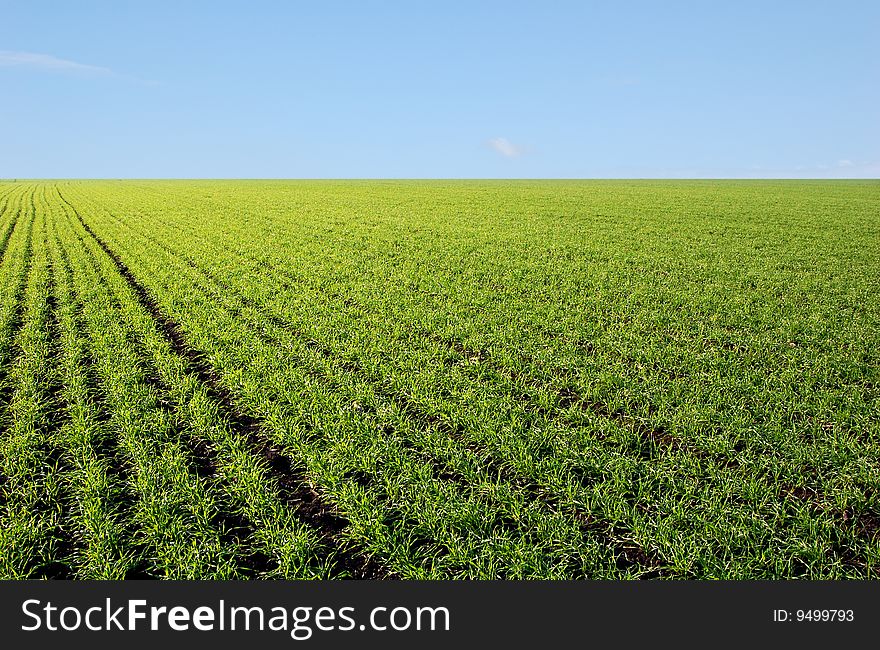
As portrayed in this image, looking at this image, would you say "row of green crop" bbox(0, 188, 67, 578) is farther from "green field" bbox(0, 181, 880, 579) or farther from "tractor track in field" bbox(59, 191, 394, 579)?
"tractor track in field" bbox(59, 191, 394, 579)

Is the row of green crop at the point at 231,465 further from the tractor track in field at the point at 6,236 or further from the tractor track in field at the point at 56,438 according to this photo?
the tractor track in field at the point at 6,236

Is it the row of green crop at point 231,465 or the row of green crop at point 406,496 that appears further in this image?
the row of green crop at point 231,465

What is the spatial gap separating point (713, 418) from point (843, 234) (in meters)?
26.2

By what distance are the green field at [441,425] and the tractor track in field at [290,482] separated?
0.03 meters

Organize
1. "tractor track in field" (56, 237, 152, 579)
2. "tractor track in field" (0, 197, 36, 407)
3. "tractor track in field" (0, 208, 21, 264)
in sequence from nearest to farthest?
"tractor track in field" (56, 237, 152, 579)
"tractor track in field" (0, 197, 36, 407)
"tractor track in field" (0, 208, 21, 264)

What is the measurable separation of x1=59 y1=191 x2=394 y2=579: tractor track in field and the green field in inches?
1.3

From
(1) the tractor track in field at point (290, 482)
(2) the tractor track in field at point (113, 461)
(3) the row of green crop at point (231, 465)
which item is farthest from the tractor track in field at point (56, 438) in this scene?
(1) the tractor track in field at point (290, 482)

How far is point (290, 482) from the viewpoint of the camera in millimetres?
6914

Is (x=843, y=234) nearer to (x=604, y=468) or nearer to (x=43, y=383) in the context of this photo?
(x=604, y=468)

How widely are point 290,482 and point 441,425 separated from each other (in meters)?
2.16

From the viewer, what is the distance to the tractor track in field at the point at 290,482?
18.3ft

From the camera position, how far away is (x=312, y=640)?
14.7 feet

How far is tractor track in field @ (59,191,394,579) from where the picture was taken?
5.57m

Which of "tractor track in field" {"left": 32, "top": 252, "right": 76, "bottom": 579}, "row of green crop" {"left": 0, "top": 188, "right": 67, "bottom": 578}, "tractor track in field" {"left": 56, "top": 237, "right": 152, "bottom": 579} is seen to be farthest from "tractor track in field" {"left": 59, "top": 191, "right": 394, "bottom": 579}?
"row of green crop" {"left": 0, "top": 188, "right": 67, "bottom": 578}
